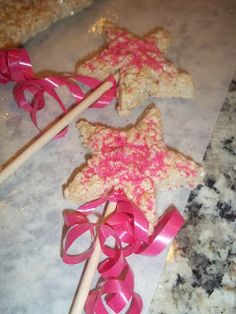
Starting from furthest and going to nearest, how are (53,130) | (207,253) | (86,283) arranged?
1. (53,130)
2. (207,253)
3. (86,283)

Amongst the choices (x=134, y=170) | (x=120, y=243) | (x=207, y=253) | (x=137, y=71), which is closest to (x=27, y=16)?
(x=137, y=71)

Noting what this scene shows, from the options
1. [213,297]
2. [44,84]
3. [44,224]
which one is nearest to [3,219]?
[44,224]

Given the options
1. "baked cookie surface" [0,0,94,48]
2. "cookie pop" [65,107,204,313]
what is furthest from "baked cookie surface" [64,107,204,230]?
"baked cookie surface" [0,0,94,48]

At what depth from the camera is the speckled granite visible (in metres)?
1.11

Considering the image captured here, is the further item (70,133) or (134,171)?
(70,133)

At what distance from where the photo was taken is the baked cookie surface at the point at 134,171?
1.24 metres

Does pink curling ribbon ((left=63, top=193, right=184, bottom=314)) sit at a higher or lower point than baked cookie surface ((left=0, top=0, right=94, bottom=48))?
lower

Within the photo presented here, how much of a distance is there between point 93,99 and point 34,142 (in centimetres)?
28

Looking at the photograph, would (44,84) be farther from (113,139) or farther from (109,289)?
(109,289)

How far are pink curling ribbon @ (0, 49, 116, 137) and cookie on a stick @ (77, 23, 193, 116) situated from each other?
1.8 inches

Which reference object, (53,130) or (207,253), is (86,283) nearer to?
(207,253)

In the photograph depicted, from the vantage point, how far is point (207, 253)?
1.19 meters

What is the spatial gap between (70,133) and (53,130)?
12 centimetres

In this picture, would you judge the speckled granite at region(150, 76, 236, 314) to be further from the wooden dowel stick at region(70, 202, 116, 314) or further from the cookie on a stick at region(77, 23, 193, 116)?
the cookie on a stick at region(77, 23, 193, 116)
